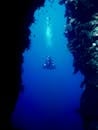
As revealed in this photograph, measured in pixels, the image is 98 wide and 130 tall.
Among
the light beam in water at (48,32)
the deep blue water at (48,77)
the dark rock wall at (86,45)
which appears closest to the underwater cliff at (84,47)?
the dark rock wall at (86,45)

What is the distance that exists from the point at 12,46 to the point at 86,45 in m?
6.72

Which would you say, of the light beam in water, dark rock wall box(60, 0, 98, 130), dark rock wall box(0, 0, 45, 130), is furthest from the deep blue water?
dark rock wall box(0, 0, 45, 130)

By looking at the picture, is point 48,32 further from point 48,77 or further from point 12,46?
point 12,46

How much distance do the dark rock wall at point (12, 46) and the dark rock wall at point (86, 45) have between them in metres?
4.41

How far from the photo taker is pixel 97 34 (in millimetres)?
14438

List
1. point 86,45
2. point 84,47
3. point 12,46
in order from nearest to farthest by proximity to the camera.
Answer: point 12,46, point 86,45, point 84,47

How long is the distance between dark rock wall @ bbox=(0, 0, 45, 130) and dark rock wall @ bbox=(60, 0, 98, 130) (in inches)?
174

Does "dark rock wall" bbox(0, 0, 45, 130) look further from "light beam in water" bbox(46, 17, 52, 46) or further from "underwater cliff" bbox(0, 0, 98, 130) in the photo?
"light beam in water" bbox(46, 17, 52, 46)

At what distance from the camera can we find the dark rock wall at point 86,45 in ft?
48.8

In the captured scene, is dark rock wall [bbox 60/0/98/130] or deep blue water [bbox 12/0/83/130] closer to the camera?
dark rock wall [bbox 60/0/98/130]

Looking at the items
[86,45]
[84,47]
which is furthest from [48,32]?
[86,45]

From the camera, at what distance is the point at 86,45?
Result: 51.2ft

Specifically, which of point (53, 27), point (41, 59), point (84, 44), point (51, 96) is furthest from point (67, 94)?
point (84, 44)

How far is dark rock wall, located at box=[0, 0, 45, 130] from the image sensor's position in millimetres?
9266
